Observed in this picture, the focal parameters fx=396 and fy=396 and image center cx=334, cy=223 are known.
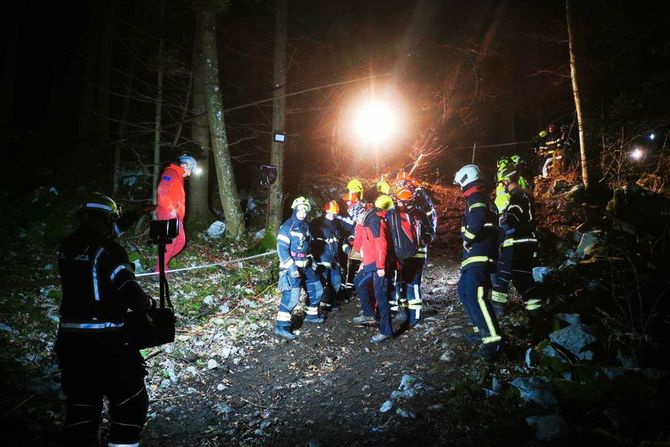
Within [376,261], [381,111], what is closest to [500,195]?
[376,261]

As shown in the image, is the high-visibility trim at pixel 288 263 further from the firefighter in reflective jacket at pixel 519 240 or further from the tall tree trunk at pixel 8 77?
the tall tree trunk at pixel 8 77

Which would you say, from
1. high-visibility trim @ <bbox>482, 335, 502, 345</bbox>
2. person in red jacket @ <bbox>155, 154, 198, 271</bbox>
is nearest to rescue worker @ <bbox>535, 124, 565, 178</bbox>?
high-visibility trim @ <bbox>482, 335, 502, 345</bbox>

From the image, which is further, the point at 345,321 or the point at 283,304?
the point at 345,321

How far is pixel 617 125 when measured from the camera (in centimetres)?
1073

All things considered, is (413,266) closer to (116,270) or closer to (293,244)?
(293,244)

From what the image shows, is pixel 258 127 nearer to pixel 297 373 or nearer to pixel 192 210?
pixel 192 210

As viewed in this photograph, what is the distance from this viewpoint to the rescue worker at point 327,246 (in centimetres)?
802

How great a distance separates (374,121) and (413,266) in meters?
9.72

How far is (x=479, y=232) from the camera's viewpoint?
5117 mm

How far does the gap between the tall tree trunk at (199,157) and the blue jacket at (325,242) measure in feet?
15.7

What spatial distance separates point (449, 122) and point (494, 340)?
1450 cm

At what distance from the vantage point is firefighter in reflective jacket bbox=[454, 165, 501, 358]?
493 cm

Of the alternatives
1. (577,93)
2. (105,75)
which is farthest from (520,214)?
(105,75)

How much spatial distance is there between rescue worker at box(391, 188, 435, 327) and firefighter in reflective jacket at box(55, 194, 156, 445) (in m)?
4.73
